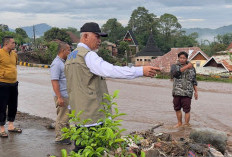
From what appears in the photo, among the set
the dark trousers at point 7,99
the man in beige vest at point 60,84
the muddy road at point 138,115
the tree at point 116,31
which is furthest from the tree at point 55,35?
the man in beige vest at point 60,84

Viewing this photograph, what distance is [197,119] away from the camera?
919cm

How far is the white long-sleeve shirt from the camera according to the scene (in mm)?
2867

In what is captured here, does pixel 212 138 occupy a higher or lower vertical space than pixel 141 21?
lower

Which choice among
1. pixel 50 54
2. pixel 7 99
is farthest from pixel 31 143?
pixel 50 54

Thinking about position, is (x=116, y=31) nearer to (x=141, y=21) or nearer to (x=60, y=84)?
(x=141, y=21)

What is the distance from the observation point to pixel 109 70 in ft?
9.52

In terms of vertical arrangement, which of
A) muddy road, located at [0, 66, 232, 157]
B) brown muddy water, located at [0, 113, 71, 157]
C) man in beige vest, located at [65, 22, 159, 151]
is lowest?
muddy road, located at [0, 66, 232, 157]

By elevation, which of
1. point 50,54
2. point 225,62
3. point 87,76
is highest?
point 50,54

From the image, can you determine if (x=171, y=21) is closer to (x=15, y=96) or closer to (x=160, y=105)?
(x=160, y=105)

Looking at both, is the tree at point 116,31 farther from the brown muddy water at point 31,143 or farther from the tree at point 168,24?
the brown muddy water at point 31,143

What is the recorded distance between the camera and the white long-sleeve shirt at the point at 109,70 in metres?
2.87

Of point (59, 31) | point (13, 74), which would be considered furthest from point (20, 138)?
point (59, 31)

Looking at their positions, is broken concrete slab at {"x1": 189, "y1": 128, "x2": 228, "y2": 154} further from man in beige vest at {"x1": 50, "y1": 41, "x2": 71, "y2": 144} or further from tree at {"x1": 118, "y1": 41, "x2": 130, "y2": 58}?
tree at {"x1": 118, "y1": 41, "x2": 130, "y2": 58}

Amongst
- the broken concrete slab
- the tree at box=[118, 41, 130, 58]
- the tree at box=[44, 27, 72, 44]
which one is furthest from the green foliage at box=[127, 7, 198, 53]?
the broken concrete slab
